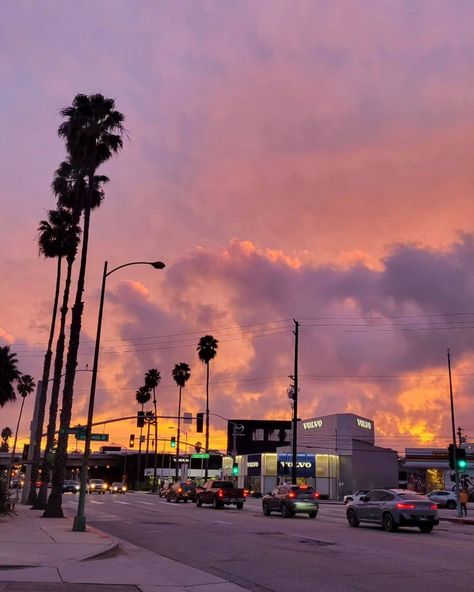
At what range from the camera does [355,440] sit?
77.4 metres

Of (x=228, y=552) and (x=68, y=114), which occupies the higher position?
(x=68, y=114)

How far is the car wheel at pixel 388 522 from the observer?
23.7 metres

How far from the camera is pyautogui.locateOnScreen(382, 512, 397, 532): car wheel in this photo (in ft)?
77.6

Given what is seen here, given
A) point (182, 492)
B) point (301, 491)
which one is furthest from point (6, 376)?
point (301, 491)

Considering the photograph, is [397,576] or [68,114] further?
[68,114]

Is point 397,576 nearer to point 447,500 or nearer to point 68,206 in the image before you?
point 68,206

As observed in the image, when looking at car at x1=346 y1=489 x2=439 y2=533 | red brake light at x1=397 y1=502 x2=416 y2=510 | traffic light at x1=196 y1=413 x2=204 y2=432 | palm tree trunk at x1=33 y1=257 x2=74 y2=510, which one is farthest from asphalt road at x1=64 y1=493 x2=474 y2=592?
traffic light at x1=196 y1=413 x2=204 y2=432

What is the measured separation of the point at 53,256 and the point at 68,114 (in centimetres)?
910

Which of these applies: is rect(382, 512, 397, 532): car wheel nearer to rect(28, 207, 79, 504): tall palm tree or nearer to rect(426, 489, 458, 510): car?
rect(28, 207, 79, 504): tall palm tree

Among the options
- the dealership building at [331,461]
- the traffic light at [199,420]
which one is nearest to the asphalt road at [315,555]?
the traffic light at [199,420]

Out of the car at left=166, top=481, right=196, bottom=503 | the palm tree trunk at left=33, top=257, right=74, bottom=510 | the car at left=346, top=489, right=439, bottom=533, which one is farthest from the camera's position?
the car at left=166, top=481, right=196, bottom=503

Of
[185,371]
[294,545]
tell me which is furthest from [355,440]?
[294,545]

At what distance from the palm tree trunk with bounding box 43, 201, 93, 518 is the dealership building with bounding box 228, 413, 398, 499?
43093 millimetres

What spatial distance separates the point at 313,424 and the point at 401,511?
6243 centimetres
